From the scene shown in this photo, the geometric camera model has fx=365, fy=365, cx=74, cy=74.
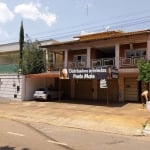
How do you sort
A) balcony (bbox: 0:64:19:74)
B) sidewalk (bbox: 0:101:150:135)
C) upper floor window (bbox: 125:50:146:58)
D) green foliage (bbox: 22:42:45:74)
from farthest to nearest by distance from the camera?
1. balcony (bbox: 0:64:19:74)
2. green foliage (bbox: 22:42:45:74)
3. upper floor window (bbox: 125:50:146:58)
4. sidewalk (bbox: 0:101:150:135)

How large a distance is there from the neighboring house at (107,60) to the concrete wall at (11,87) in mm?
3462

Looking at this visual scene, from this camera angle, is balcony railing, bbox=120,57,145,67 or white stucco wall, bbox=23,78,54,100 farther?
white stucco wall, bbox=23,78,54,100

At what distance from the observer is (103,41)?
30.6m

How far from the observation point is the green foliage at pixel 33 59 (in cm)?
3622

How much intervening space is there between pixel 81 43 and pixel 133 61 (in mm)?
5283

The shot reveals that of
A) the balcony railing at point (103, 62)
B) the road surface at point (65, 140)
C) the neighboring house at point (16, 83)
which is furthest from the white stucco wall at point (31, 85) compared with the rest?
the road surface at point (65, 140)

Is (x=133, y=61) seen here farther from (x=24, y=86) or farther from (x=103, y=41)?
(x=24, y=86)

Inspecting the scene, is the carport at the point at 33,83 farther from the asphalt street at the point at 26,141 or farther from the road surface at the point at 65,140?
the asphalt street at the point at 26,141

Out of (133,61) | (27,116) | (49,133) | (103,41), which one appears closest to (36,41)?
(103,41)

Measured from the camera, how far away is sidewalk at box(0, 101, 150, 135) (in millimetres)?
18641

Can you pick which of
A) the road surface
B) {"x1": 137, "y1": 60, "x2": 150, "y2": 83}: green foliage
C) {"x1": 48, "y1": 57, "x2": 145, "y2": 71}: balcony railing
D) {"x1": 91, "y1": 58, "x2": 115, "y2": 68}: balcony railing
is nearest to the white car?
{"x1": 48, "y1": 57, "x2": 145, "y2": 71}: balcony railing

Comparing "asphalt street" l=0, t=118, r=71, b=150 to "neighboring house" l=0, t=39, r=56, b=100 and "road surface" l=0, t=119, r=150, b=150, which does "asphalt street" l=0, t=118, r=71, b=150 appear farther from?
"neighboring house" l=0, t=39, r=56, b=100

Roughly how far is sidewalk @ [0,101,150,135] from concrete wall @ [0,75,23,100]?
5817mm

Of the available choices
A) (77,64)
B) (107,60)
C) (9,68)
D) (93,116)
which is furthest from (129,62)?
(9,68)
